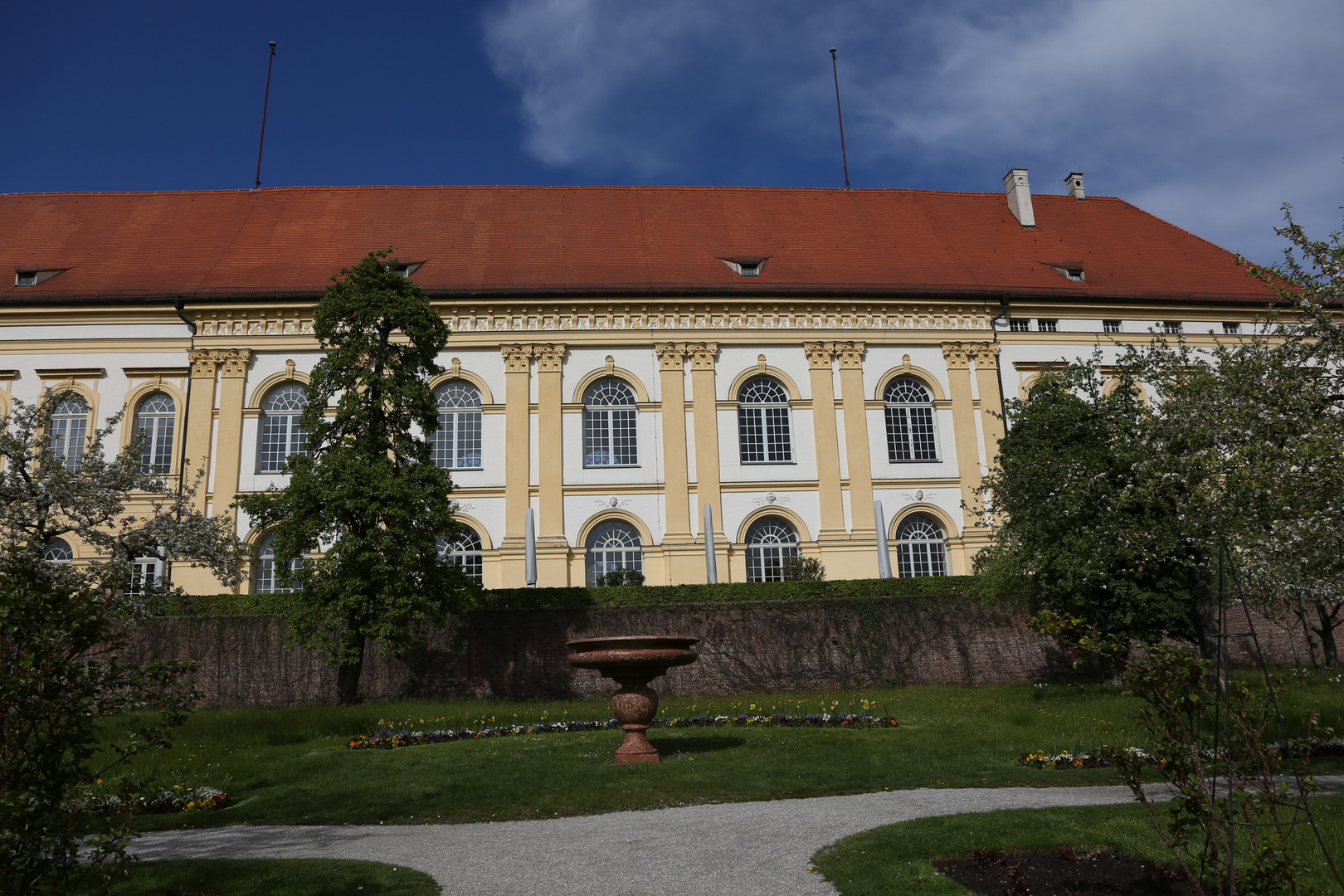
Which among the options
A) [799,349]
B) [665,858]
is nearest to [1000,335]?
[799,349]

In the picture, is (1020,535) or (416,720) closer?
(416,720)

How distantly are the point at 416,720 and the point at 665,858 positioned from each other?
9231mm

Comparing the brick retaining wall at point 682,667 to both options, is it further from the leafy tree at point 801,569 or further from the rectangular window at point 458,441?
the rectangular window at point 458,441

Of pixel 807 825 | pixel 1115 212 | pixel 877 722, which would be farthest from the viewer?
pixel 1115 212

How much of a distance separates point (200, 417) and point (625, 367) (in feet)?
39.5

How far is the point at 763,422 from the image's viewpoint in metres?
30.1

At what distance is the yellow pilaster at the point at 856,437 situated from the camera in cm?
2930

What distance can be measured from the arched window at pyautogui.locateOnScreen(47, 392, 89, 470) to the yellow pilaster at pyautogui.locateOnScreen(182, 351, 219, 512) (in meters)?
3.02

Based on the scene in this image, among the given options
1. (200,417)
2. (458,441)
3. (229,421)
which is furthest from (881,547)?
(200,417)

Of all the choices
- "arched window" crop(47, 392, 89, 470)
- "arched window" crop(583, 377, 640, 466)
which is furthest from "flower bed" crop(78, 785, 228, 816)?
"arched window" crop(47, 392, 89, 470)

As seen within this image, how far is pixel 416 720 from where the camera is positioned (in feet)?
52.2

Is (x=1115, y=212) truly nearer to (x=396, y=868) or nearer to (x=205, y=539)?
(x=205, y=539)

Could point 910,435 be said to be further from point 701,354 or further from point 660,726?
point 660,726

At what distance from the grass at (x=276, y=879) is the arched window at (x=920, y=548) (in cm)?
2343
